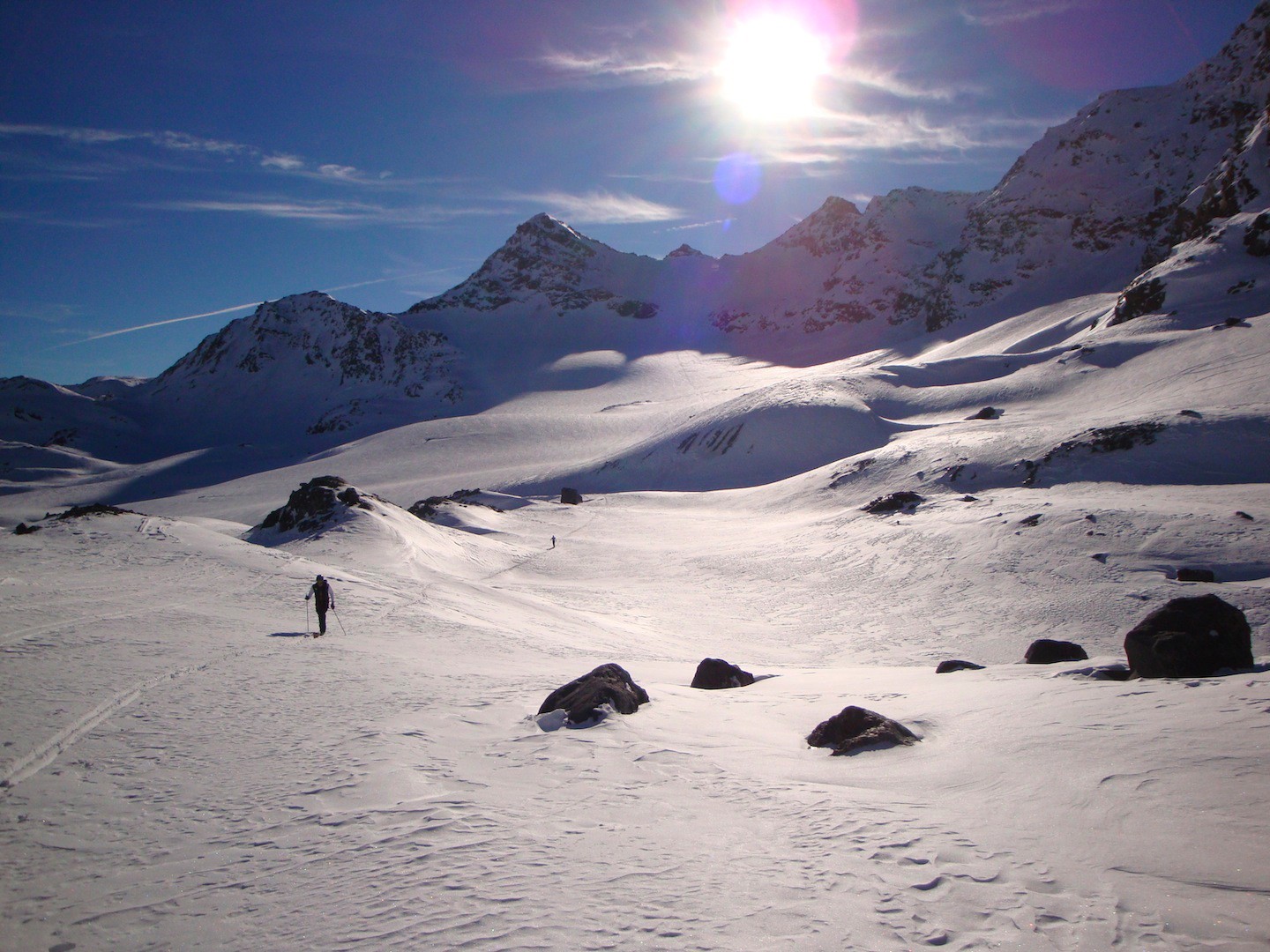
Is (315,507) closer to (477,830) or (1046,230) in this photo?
(477,830)

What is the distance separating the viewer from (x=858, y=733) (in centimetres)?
859

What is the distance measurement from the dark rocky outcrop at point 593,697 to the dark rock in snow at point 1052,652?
8302mm

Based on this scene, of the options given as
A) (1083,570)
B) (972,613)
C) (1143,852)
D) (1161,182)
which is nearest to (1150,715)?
(1143,852)

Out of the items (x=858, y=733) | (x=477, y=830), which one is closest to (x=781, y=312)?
(x=858, y=733)

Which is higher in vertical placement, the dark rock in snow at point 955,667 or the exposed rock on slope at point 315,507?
the exposed rock on slope at point 315,507

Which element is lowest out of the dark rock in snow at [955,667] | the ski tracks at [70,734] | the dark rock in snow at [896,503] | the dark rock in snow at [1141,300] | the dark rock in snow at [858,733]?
the dark rock in snow at [955,667]

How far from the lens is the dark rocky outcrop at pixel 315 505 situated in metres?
32.4

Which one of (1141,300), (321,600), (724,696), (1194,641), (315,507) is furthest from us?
(1141,300)

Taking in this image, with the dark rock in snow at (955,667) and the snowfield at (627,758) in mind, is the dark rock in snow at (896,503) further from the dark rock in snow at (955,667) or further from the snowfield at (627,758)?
the dark rock in snow at (955,667)

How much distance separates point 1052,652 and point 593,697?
949 centimetres

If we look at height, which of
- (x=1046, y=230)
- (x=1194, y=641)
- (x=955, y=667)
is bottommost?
(x=955, y=667)

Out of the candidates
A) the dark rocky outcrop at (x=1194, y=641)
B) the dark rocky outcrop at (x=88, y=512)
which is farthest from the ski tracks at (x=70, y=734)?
the dark rocky outcrop at (x=88, y=512)

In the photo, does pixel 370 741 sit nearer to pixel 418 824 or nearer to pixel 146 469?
pixel 418 824

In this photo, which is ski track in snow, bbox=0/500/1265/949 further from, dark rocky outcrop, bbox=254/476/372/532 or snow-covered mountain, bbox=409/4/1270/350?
snow-covered mountain, bbox=409/4/1270/350
